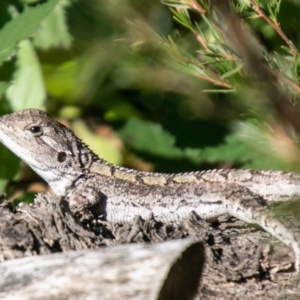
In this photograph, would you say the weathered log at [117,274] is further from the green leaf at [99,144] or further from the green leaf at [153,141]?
the green leaf at [99,144]

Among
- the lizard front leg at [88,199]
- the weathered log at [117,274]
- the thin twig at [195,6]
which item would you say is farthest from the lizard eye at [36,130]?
the thin twig at [195,6]

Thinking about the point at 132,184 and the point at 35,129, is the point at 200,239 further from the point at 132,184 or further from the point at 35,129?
the point at 35,129

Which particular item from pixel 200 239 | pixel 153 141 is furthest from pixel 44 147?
pixel 200 239

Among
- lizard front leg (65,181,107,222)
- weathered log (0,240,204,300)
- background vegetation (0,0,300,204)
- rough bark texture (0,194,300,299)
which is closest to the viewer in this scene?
weathered log (0,240,204,300)

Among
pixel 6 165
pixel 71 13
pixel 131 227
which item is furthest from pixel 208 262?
pixel 71 13

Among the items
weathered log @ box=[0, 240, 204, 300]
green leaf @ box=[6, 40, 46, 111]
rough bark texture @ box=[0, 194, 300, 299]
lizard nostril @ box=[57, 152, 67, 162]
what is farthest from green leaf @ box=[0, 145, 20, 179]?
weathered log @ box=[0, 240, 204, 300]

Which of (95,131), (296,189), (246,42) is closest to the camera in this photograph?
(246,42)

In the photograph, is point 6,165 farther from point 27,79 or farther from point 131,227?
point 131,227

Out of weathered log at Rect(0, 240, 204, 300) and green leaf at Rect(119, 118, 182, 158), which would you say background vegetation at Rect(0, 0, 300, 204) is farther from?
weathered log at Rect(0, 240, 204, 300)
